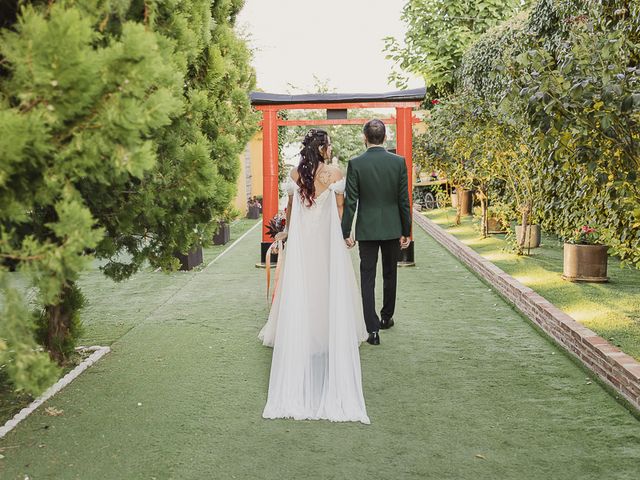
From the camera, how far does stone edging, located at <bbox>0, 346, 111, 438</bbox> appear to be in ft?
13.7

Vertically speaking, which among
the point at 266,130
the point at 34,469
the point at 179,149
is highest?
the point at 266,130

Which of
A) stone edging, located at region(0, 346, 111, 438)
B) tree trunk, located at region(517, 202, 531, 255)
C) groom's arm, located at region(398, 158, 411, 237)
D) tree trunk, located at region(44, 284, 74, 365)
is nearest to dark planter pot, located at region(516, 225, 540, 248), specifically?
tree trunk, located at region(517, 202, 531, 255)

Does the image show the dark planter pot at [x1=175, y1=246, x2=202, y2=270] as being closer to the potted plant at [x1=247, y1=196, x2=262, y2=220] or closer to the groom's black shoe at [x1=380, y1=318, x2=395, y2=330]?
the groom's black shoe at [x1=380, y1=318, x2=395, y2=330]

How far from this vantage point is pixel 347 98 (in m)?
10.7

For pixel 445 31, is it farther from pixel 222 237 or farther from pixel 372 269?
pixel 372 269

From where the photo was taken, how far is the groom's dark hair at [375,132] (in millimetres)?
5801

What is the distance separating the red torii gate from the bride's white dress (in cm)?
535

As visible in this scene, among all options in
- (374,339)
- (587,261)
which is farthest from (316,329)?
(587,261)

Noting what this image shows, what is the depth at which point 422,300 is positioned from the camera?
798cm

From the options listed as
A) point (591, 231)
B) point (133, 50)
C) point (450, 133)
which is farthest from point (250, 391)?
point (450, 133)

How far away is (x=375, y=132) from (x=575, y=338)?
2.31 meters

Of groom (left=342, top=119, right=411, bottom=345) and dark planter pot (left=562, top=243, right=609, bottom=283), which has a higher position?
groom (left=342, top=119, right=411, bottom=345)

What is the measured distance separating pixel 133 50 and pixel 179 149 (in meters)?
1.73

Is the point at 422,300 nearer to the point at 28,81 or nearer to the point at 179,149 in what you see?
the point at 179,149
